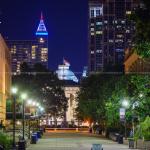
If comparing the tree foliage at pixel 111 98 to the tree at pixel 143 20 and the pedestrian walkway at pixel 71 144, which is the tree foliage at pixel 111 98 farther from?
the tree at pixel 143 20

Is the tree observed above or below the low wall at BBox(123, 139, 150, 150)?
above

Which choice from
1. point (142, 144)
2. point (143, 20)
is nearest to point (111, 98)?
point (142, 144)

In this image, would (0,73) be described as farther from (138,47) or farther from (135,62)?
(138,47)

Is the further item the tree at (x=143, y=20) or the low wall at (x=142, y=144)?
the low wall at (x=142, y=144)

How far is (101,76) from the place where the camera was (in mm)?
126000

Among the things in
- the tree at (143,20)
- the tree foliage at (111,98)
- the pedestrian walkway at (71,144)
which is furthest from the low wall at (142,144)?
the tree at (143,20)

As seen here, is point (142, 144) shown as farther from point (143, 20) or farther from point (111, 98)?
point (143, 20)

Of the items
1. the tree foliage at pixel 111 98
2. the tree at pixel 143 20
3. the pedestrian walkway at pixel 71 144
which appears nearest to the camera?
the tree at pixel 143 20

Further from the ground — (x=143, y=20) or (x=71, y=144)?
(x=143, y=20)

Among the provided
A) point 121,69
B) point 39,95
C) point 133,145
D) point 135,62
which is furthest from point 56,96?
point 133,145

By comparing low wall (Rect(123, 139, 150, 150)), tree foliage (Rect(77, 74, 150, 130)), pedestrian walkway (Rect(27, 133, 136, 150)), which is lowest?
pedestrian walkway (Rect(27, 133, 136, 150))

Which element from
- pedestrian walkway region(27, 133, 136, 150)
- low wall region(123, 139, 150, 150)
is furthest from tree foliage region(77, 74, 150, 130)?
pedestrian walkway region(27, 133, 136, 150)

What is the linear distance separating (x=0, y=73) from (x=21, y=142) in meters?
57.0

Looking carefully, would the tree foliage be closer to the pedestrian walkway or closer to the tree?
the pedestrian walkway
